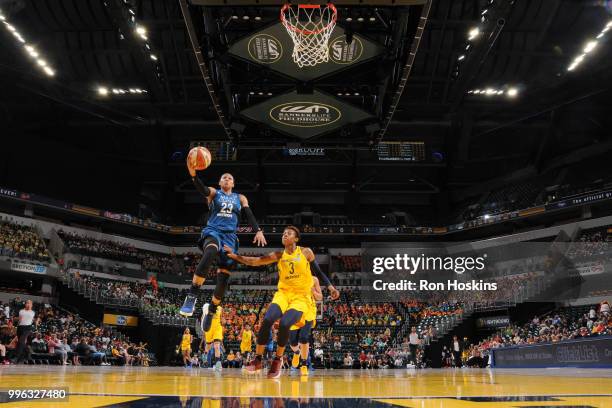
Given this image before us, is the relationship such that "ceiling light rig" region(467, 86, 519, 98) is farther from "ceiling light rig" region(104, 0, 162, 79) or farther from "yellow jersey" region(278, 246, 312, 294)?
"yellow jersey" region(278, 246, 312, 294)

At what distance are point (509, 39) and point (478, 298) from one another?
14114 millimetres

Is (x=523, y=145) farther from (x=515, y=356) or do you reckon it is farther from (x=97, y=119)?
(x=97, y=119)

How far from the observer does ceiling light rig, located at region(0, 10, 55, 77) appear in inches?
920

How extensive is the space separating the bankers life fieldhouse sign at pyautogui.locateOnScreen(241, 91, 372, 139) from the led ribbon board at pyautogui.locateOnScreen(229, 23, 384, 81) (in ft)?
2.37

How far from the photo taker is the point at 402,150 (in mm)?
Result: 35594

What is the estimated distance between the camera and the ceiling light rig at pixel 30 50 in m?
23.4

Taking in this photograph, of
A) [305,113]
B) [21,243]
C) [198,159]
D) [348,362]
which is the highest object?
[305,113]

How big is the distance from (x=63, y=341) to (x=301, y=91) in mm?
13067

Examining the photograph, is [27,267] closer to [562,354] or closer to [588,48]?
[562,354]

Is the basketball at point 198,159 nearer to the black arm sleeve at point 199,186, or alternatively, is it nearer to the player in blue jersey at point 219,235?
the black arm sleeve at point 199,186

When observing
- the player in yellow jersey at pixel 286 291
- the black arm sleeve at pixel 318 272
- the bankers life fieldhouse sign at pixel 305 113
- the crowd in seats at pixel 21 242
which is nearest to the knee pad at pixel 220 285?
the player in yellow jersey at pixel 286 291

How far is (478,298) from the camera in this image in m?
29.5

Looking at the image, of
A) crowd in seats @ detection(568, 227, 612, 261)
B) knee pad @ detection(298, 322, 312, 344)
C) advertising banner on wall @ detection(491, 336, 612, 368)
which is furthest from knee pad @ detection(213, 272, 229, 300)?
crowd in seats @ detection(568, 227, 612, 261)

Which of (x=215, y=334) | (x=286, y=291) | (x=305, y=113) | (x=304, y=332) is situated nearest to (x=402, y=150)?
(x=305, y=113)
